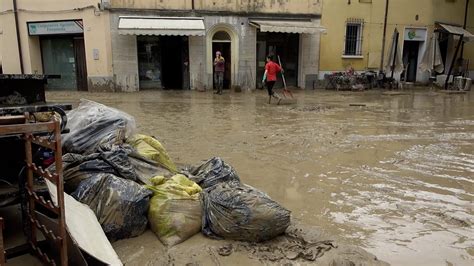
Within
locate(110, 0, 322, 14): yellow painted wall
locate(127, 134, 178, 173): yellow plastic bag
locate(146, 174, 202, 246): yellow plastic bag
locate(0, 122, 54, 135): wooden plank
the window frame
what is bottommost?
locate(146, 174, 202, 246): yellow plastic bag

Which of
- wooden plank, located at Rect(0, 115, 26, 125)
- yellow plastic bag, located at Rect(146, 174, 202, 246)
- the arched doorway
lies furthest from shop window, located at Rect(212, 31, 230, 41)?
wooden plank, located at Rect(0, 115, 26, 125)

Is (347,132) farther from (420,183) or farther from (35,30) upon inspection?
(35,30)

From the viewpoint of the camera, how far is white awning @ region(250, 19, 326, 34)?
17828mm

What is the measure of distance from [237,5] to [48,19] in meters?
7.72

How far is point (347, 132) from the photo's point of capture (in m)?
8.63

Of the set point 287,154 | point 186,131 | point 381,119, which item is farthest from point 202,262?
point 381,119

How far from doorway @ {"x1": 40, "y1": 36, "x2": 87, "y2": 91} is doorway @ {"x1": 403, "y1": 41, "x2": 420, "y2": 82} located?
619 inches

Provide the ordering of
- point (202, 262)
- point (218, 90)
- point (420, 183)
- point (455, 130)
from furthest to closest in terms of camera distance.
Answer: point (218, 90), point (455, 130), point (420, 183), point (202, 262)

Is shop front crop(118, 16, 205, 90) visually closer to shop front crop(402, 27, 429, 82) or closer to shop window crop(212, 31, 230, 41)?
shop window crop(212, 31, 230, 41)

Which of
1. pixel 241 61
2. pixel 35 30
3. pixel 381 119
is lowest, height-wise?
pixel 381 119

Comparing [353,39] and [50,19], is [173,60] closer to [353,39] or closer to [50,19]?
[50,19]

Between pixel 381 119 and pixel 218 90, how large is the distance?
793cm

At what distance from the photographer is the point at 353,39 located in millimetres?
20438

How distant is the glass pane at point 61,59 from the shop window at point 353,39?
12385 millimetres
